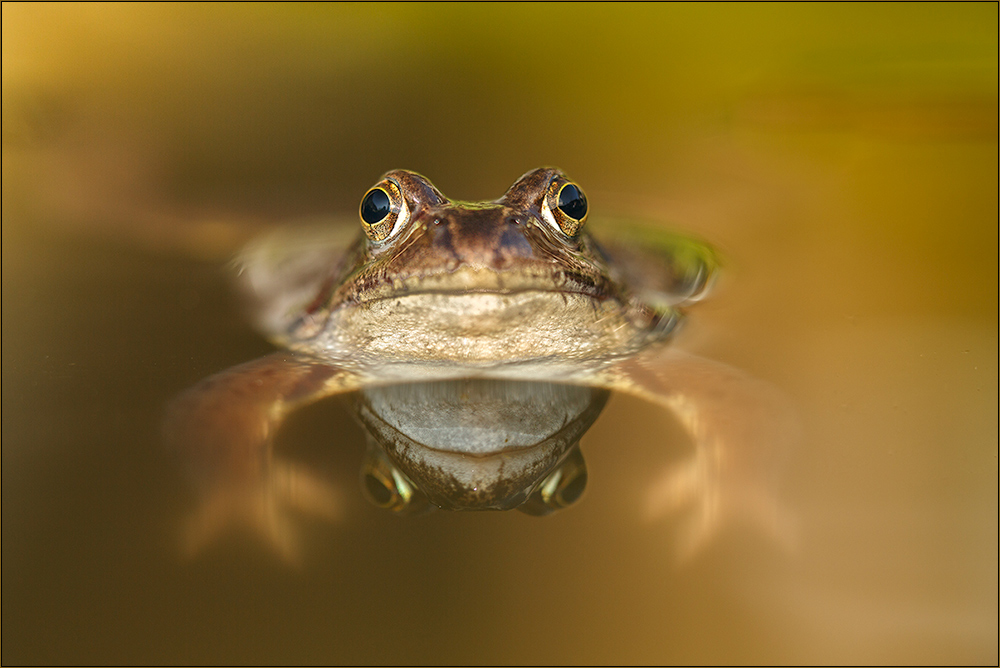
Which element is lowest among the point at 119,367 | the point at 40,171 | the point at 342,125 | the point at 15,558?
the point at 15,558

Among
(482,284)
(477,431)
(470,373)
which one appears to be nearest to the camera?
(482,284)

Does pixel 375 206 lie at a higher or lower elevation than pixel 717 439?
higher

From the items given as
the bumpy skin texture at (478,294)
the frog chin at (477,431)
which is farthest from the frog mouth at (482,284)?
the frog chin at (477,431)

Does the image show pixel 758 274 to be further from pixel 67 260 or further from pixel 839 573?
pixel 67 260

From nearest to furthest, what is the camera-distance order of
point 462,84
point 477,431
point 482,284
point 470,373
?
point 482,284 < point 477,431 < point 470,373 < point 462,84

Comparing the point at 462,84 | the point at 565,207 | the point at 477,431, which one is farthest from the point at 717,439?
the point at 462,84

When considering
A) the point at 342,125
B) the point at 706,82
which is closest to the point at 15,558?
the point at 342,125

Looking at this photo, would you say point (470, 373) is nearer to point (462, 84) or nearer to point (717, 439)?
point (717, 439)
